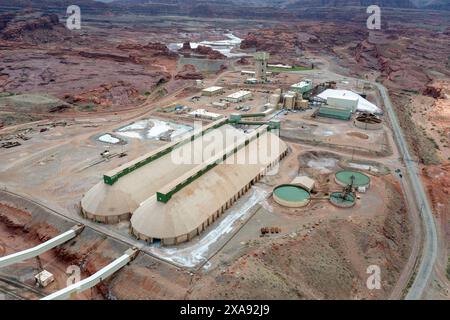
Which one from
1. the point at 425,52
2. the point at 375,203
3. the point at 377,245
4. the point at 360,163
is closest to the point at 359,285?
the point at 377,245

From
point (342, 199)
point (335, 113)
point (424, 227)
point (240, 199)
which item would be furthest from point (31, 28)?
point (424, 227)

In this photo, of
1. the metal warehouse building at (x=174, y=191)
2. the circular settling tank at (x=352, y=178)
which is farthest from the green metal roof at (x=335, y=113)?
the metal warehouse building at (x=174, y=191)

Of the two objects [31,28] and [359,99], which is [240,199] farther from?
[31,28]

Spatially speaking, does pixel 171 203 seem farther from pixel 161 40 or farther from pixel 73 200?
pixel 161 40

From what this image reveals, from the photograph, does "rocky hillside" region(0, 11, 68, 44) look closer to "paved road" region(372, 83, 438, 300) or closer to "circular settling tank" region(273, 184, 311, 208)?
"circular settling tank" region(273, 184, 311, 208)

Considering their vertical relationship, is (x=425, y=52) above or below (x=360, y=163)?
above

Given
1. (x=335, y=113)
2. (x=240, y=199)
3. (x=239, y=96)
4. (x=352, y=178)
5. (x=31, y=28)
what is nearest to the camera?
(x=240, y=199)

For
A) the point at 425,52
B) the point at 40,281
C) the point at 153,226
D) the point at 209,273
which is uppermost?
the point at 425,52

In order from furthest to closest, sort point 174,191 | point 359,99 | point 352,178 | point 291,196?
point 359,99 → point 352,178 → point 291,196 → point 174,191
